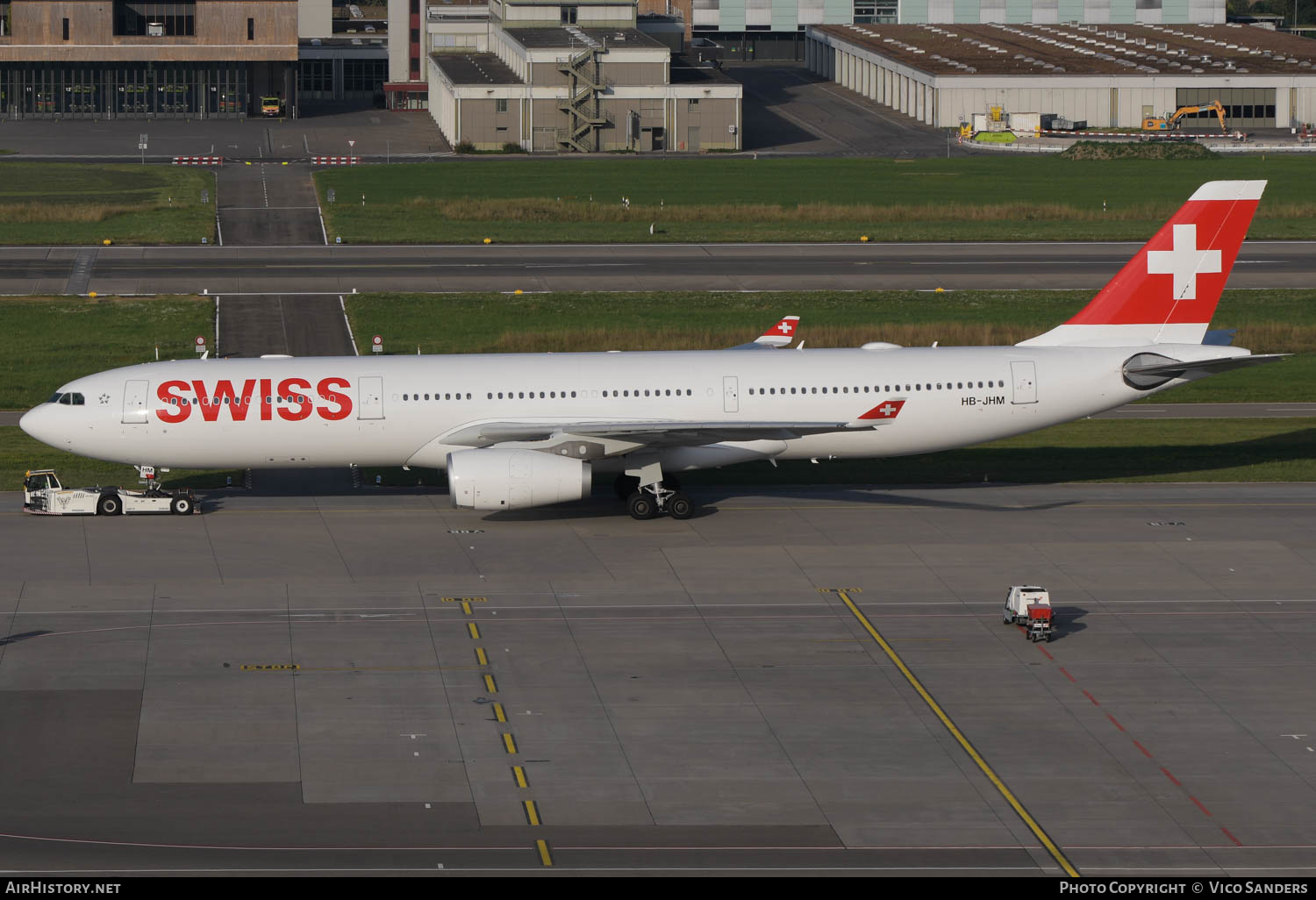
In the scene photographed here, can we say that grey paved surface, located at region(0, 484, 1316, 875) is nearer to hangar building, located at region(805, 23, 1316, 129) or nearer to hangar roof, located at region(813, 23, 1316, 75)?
hangar building, located at region(805, 23, 1316, 129)

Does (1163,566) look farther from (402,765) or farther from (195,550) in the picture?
(195,550)

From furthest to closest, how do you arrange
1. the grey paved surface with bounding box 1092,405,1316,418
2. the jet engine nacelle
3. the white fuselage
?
the grey paved surface with bounding box 1092,405,1316,418 < the white fuselage < the jet engine nacelle

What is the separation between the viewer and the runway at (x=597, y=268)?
3310 inches

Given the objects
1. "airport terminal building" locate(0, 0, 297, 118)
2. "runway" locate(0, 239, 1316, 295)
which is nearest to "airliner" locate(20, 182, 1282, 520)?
"runway" locate(0, 239, 1316, 295)

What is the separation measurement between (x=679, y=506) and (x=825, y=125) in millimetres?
119730

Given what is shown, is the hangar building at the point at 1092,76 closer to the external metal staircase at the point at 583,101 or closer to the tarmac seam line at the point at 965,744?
the external metal staircase at the point at 583,101

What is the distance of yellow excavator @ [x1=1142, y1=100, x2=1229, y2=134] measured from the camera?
158m

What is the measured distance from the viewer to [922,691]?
33.1 meters

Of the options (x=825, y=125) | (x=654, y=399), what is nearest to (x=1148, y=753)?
(x=654, y=399)

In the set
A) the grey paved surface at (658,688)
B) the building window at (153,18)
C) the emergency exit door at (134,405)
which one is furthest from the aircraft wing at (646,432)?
the building window at (153,18)

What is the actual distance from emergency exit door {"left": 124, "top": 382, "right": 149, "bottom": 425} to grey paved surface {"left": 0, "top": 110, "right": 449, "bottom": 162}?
95770mm

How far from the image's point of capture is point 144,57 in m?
160

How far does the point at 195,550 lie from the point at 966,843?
23.9 metres
